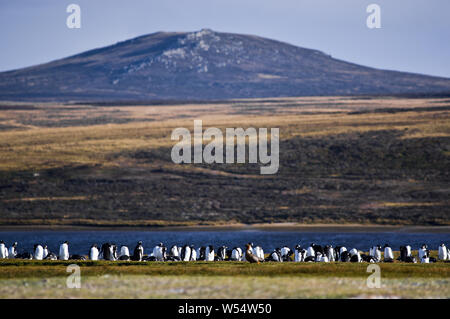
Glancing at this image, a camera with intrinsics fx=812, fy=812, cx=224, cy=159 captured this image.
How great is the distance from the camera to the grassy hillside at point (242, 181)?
92.8m

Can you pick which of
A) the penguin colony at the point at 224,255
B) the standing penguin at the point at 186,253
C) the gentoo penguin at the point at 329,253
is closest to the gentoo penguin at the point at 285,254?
the penguin colony at the point at 224,255

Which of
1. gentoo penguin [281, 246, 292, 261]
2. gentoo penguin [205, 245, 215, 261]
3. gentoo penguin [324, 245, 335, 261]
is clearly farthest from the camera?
gentoo penguin [281, 246, 292, 261]

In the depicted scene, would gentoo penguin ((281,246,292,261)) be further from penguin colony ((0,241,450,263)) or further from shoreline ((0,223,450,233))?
shoreline ((0,223,450,233))

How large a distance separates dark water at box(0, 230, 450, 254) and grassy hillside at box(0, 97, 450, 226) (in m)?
5.20

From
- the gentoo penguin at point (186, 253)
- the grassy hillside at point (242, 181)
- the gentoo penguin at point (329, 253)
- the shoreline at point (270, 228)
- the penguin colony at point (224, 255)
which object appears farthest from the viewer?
the grassy hillside at point (242, 181)

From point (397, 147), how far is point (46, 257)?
268 ft

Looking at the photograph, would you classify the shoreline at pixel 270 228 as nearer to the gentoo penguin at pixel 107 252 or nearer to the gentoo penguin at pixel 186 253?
the gentoo penguin at pixel 186 253

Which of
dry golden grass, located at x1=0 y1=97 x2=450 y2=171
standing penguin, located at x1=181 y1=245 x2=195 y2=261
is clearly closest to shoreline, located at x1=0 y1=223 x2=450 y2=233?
dry golden grass, located at x1=0 y1=97 x2=450 y2=171

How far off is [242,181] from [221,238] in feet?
86.7

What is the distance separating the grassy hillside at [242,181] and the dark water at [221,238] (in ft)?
17.0

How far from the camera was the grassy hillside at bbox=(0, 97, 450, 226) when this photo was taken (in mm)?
92812

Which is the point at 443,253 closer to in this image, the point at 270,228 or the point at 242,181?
the point at 270,228
